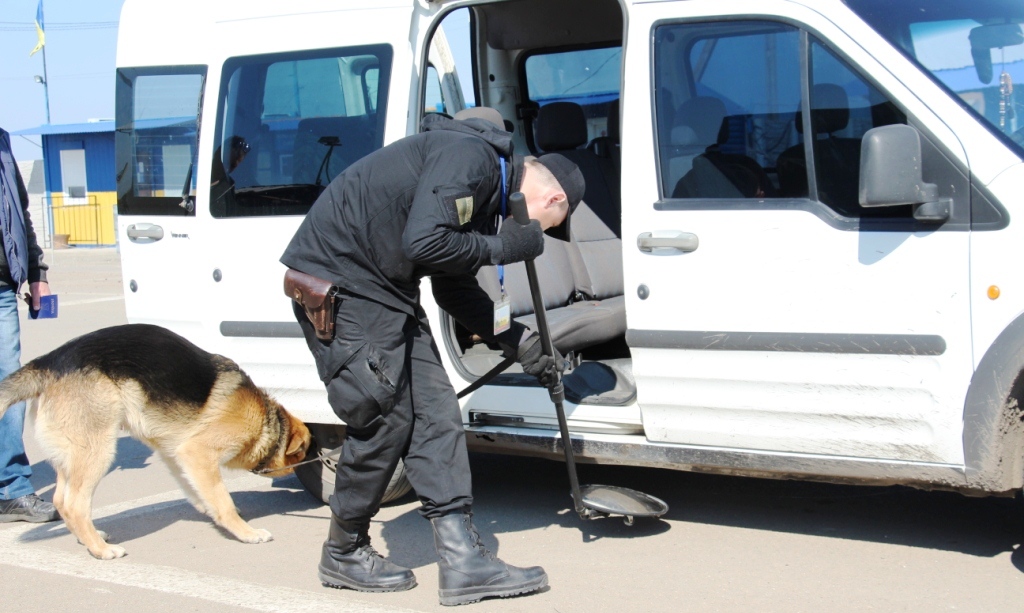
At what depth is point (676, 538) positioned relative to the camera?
13.9ft

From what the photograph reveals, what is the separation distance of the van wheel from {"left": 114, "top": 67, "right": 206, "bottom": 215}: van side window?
48.5 inches

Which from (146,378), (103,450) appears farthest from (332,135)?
(103,450)

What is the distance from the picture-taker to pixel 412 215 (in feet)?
11.0

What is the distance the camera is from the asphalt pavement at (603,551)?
11.8ft

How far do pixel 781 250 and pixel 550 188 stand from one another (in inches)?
32.9

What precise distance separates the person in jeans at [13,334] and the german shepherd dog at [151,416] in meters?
0.63

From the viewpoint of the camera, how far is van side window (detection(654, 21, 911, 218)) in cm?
354

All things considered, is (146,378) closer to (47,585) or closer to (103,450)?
(103,450)

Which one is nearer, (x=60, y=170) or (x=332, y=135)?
(x=332, y=135)

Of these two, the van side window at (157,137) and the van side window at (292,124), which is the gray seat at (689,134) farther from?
the van side window at (157,137)

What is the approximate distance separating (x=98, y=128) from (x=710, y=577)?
28.1 m

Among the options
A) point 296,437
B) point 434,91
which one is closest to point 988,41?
point 434,91

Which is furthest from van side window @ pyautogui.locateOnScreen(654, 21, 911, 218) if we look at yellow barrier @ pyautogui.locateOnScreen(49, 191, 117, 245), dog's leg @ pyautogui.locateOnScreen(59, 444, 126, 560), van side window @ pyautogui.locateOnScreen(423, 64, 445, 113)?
yellow barrier @ pyautogui.locateOnScreen(49, 191, 117, 245)

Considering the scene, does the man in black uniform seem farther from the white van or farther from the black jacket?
the white van
